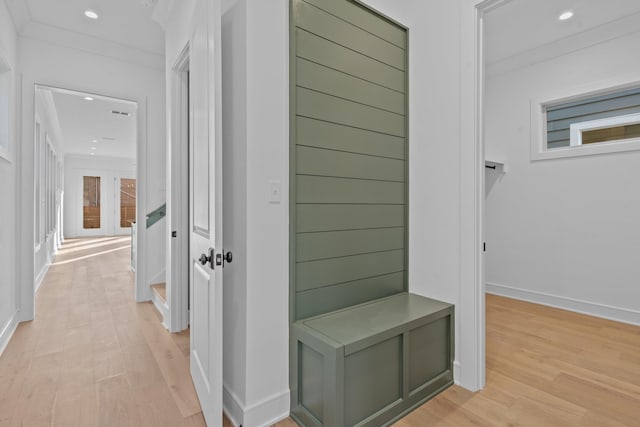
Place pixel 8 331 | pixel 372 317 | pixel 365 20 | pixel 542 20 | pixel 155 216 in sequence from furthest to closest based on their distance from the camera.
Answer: pixel 155 216, pixel 542 20, pixel 8 331, pixel 365 20, pixel 372 317

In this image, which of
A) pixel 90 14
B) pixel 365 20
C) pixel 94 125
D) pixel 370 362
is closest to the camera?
pixel 370 362

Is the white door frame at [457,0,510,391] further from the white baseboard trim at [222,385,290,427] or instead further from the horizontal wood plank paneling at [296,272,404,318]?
the white baseboard trim at [222,385,290,427]

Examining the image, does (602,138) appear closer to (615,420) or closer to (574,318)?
(574,318)

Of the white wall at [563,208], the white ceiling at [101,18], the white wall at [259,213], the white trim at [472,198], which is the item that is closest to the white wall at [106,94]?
the white ceiling at [101,18]

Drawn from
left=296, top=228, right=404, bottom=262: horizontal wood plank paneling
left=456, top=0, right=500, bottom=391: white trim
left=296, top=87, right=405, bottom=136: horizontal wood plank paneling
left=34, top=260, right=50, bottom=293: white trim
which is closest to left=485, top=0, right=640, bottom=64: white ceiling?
left=456, top=0, right=500, bottom=391: white trim

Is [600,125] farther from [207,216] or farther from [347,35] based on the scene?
[207,216]

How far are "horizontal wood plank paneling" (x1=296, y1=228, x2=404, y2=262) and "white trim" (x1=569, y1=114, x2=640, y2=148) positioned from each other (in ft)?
8.48

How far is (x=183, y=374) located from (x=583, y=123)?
14.4 feet

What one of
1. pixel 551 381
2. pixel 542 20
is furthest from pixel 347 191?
pixel 542 20

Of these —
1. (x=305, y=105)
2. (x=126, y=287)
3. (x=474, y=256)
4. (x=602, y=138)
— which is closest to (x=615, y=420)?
(x=474, y=256)

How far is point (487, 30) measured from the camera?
129 inches

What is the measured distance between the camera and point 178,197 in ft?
9.07

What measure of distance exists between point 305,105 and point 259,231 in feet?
2.43

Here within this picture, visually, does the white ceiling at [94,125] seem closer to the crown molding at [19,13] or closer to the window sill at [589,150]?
the crown molding at [19,13]
